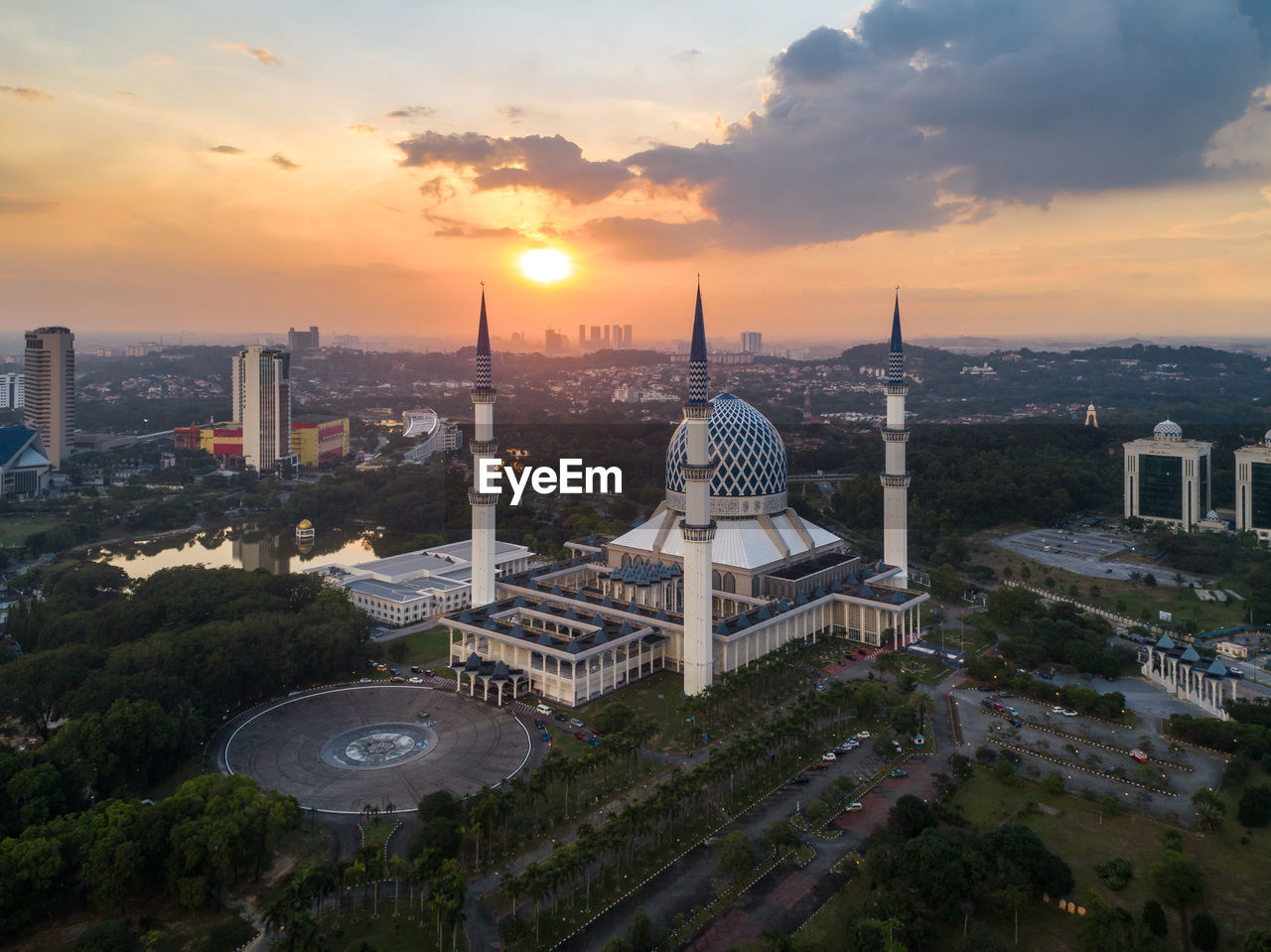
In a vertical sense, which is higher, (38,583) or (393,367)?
(393,367)

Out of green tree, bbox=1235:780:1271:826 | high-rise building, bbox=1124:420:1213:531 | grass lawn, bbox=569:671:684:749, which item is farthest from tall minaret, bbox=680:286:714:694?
high-rise building, bbox=1124:420:1213:531

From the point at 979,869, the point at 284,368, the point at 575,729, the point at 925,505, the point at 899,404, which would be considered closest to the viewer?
the point at 979,869

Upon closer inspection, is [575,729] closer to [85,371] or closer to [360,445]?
[360,445]

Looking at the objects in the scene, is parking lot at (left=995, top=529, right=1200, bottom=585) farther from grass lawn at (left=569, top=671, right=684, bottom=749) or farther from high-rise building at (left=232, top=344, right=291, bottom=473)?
high-rise building at (left=232, top=344, right=291, bottom=473)

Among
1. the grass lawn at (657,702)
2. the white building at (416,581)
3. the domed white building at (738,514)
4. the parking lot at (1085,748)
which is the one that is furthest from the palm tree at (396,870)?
the domed white building at (738,514)

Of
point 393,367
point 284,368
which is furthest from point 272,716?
point 393,367

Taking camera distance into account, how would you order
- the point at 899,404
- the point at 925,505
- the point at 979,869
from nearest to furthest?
the point at 979,869 → the point at 899,404 → the point at 925,505

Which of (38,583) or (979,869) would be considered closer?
(979,869)

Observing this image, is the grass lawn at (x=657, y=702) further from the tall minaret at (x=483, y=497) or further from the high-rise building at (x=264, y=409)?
the high-rise building at (x=264, y=409)

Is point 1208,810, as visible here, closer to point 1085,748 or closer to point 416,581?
point 1085,748
